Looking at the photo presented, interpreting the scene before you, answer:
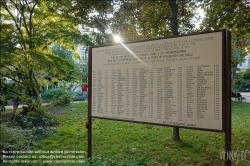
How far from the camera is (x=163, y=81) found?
246cm

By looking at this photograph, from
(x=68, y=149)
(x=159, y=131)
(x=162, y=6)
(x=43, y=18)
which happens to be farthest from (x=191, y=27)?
(x=43, y=18)

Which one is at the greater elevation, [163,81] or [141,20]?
[141,20]

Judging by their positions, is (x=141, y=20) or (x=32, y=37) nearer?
(x=141, y=20)

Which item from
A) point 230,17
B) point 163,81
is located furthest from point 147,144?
point 230,17

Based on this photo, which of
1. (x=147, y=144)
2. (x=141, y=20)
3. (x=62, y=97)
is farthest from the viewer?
(x=62, y=97)

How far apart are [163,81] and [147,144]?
198 centimetres

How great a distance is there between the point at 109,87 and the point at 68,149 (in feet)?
5.82

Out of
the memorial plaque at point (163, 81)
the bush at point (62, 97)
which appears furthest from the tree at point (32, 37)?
the memorial plaque at point (163, 81)

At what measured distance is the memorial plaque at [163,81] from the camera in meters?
2.16

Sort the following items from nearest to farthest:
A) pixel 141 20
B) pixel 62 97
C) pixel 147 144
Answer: pixel 147 144 → pixel 141 20 → pixel 62 97

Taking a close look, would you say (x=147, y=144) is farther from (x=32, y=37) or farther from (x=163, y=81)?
(x=32, y=37)

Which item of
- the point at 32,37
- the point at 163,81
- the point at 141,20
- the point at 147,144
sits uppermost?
the point at 141,20

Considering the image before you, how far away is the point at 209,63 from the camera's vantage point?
85.7 inches

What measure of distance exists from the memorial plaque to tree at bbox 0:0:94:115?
3.03 meters
